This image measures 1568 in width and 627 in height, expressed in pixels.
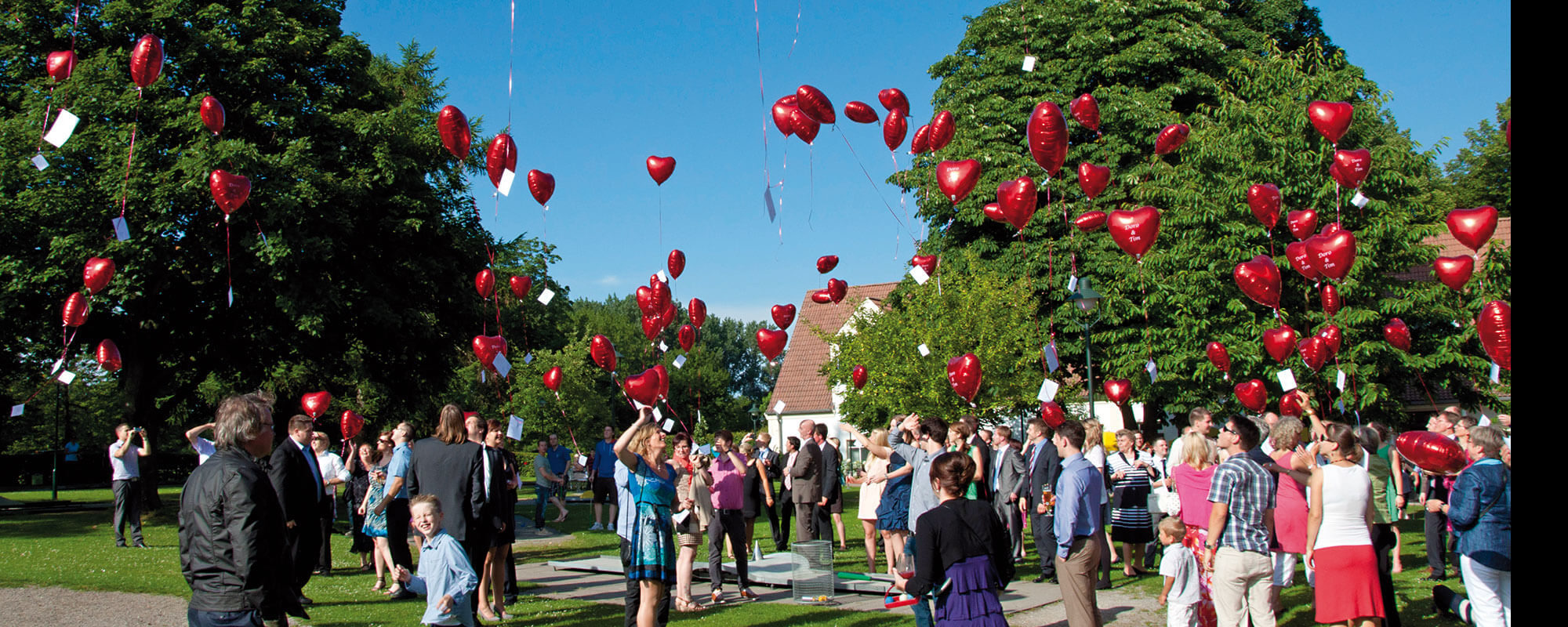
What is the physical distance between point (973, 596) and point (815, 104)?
Answer: 7146mm

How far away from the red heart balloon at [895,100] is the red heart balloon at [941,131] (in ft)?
1.49

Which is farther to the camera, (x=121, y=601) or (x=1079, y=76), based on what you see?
(x=1079, y=76)

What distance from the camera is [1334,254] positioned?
12.8 m

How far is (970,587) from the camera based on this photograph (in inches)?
193

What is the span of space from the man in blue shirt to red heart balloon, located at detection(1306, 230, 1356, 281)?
770cm

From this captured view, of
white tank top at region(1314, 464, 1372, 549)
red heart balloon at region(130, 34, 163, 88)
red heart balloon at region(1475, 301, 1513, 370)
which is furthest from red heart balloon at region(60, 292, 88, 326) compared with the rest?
red heart balloon at region(1475, 301, 1513, 370)

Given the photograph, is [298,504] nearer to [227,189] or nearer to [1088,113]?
[227,189]

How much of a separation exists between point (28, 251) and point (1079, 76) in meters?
22.8

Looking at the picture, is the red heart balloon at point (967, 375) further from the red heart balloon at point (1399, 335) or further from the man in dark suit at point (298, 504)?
the man in dark suit at point (298, 504)

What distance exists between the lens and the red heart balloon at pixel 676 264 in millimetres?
17062

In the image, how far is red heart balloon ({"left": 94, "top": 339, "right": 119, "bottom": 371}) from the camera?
17375 millimetres

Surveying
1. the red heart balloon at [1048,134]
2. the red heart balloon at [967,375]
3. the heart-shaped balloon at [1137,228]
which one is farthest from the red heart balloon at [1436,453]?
the red heart balloon at [967,375]
